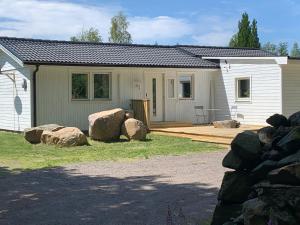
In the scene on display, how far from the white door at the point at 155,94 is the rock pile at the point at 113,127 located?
5.92 m

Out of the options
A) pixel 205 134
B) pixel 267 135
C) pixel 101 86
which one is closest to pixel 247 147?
pixel 267 135

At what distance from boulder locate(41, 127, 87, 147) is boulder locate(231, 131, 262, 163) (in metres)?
12.1

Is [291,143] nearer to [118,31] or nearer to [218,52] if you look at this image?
[218,52]

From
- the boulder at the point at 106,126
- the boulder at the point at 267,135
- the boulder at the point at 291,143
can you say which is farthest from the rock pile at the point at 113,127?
the boulder at the point at 291,143

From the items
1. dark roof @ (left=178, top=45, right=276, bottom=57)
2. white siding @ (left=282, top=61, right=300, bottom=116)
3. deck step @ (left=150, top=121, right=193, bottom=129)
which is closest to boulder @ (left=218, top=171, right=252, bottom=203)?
white siding @ (left=282, top=61, right=300, bottom=116)

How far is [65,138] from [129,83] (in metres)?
7.53

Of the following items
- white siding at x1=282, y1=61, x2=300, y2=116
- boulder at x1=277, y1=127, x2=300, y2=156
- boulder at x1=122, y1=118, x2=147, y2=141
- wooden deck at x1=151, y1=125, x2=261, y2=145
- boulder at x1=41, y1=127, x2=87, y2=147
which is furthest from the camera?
white siding at x1=282, y1=61, x2=300, y2=116

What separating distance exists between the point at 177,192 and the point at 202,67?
1687 cm

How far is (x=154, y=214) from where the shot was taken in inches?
302

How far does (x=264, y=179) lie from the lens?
5441mm

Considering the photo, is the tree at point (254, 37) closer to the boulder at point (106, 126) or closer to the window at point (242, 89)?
the window at point (242, 89)

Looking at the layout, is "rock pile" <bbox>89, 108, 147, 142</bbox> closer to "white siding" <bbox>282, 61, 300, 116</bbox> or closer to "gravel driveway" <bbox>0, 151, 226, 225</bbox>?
"gravel driveway" <bbox>0, 151, 226, 225</bbox>

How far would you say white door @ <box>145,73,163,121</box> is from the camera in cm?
2512

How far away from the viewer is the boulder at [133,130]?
1890 centimetres
